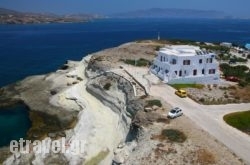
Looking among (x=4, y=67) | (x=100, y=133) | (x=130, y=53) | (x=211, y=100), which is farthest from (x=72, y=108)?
(x=4, y=67)

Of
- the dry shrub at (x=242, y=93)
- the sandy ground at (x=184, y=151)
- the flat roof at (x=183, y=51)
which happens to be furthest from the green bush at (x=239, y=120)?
the flat roof at (x=183, y=51)

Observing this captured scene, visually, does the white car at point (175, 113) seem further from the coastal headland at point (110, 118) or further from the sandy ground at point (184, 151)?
the sandy ground at point (184, 151)

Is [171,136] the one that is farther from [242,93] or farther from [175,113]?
[242,93]

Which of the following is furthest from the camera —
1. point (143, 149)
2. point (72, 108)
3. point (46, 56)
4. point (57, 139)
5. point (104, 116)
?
point (46, 56)

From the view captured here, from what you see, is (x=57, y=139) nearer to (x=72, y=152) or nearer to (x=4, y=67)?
(x=72, y=152)

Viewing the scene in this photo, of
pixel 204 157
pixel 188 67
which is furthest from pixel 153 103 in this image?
pixel 188 67
